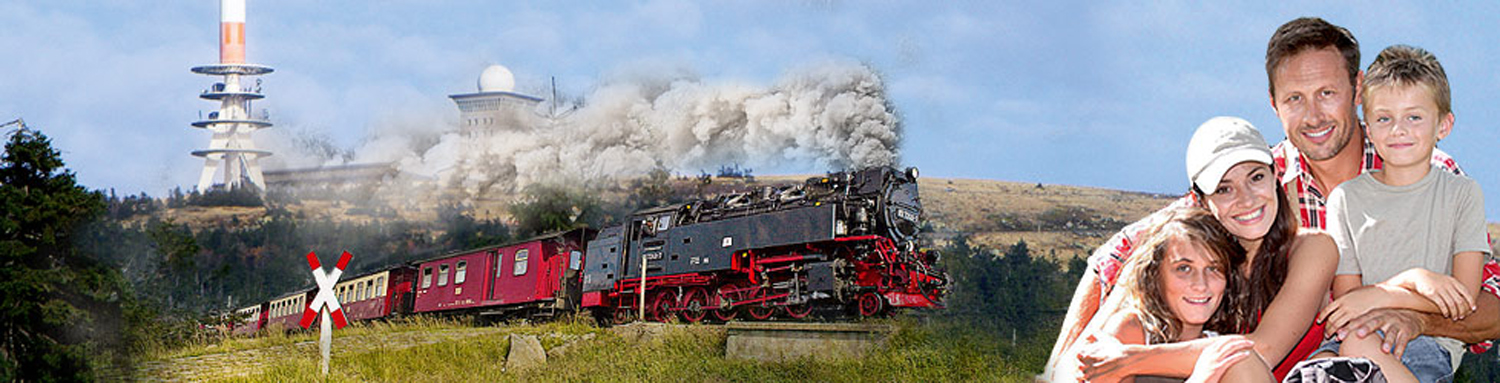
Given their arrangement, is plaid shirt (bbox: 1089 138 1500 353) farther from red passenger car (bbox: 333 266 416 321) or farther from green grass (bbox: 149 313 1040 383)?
red passenger car (bbox: 333 266 416 321)

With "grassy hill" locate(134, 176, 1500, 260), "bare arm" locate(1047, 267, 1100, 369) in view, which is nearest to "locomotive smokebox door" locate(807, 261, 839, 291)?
"bare arm" locate(1047, 267, 1100, 369)

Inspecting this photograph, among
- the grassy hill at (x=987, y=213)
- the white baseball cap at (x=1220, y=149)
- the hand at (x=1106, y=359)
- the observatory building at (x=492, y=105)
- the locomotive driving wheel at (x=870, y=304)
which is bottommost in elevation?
the locomotive driving wheel at (x=870, y=304)

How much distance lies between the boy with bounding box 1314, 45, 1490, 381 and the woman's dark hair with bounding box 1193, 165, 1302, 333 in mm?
123

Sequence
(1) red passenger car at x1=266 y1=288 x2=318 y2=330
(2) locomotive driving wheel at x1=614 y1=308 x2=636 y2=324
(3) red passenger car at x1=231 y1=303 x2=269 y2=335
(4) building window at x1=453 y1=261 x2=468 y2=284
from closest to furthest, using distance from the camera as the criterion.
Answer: (2) locomotive driving wheel at x1=614 y1=308 x2=636 y2=324 → (4) building window at x1=453 y1=261 x2=468 y2=284 → (1) red passenger car at x1=266 y1=288 x2=318 y2=330 → (3) red passenger car at x1=231 y1=303 x2=269 y2=335

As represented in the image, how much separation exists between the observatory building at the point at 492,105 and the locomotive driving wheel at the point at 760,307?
18061 mm

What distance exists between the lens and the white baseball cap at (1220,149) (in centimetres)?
250

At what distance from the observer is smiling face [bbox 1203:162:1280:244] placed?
2576 millimetres

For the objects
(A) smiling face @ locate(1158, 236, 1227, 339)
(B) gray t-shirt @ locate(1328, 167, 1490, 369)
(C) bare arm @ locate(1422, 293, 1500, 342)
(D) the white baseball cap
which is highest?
(D) the white baseball cap

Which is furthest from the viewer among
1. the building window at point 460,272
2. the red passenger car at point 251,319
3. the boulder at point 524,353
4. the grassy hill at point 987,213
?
the grassy hill at point 987,213

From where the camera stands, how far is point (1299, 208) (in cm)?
304

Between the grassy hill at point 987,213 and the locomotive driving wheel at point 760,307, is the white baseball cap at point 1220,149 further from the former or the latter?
the grassy hill at point 987,213

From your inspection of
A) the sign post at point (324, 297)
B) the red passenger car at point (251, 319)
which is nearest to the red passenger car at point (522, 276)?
the sign post at point (324, 297)

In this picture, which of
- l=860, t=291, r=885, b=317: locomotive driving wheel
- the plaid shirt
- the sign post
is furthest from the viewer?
l=860, t=291, r=885, b=317: locomotive driving wheel

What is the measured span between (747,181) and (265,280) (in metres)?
14.4
